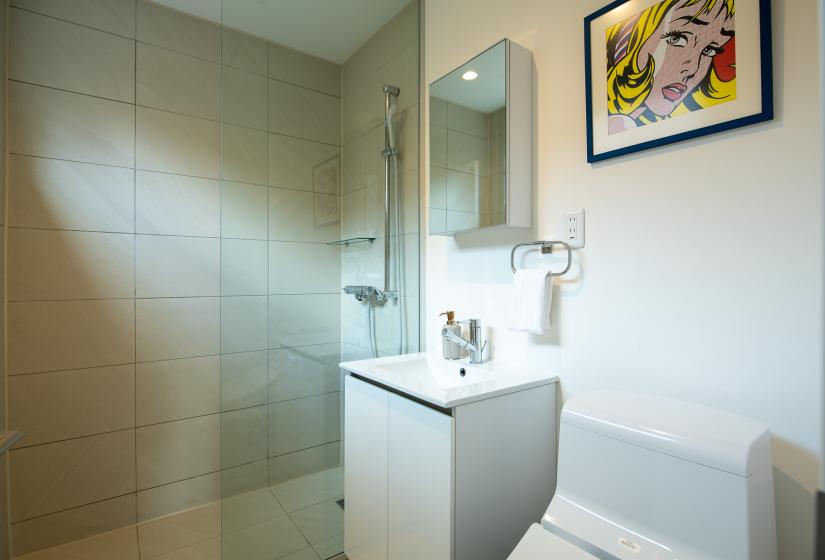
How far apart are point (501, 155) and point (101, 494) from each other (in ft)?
7.86

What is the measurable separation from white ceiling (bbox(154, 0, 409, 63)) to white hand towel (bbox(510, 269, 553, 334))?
4.06ft

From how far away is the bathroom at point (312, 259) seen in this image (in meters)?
0.97

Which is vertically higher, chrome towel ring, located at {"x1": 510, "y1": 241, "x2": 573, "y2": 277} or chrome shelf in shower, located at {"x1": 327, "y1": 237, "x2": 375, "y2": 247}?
chrome shelf in shower, located at {"x1": 327, "y1": 237, "x2": 375, "y2": 247}

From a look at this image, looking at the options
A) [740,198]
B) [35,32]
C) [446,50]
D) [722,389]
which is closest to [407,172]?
[446,50]

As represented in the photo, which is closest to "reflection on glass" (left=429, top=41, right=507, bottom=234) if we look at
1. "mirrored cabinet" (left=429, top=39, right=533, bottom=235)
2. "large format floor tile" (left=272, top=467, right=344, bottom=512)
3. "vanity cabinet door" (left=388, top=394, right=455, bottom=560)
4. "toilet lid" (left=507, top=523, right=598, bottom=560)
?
"mirrored cabinet" (left=429, top=39, right=533, bottom=235)

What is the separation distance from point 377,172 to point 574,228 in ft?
3.14

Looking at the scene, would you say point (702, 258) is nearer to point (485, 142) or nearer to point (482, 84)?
point (485, 142)

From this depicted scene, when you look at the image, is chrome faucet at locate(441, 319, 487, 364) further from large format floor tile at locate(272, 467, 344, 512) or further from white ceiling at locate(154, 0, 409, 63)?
white ceiling at locate(154, 0, 409, 63)

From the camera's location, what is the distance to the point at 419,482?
1223mm

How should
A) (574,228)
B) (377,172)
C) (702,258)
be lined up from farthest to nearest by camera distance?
(377,172) → (574,228) → (702,258)

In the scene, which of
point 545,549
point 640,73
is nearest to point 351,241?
point 640,73

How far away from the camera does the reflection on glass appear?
145cm

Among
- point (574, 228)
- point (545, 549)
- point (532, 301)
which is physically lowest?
point (545, 549)

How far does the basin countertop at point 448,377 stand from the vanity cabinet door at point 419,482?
0.19 feet
